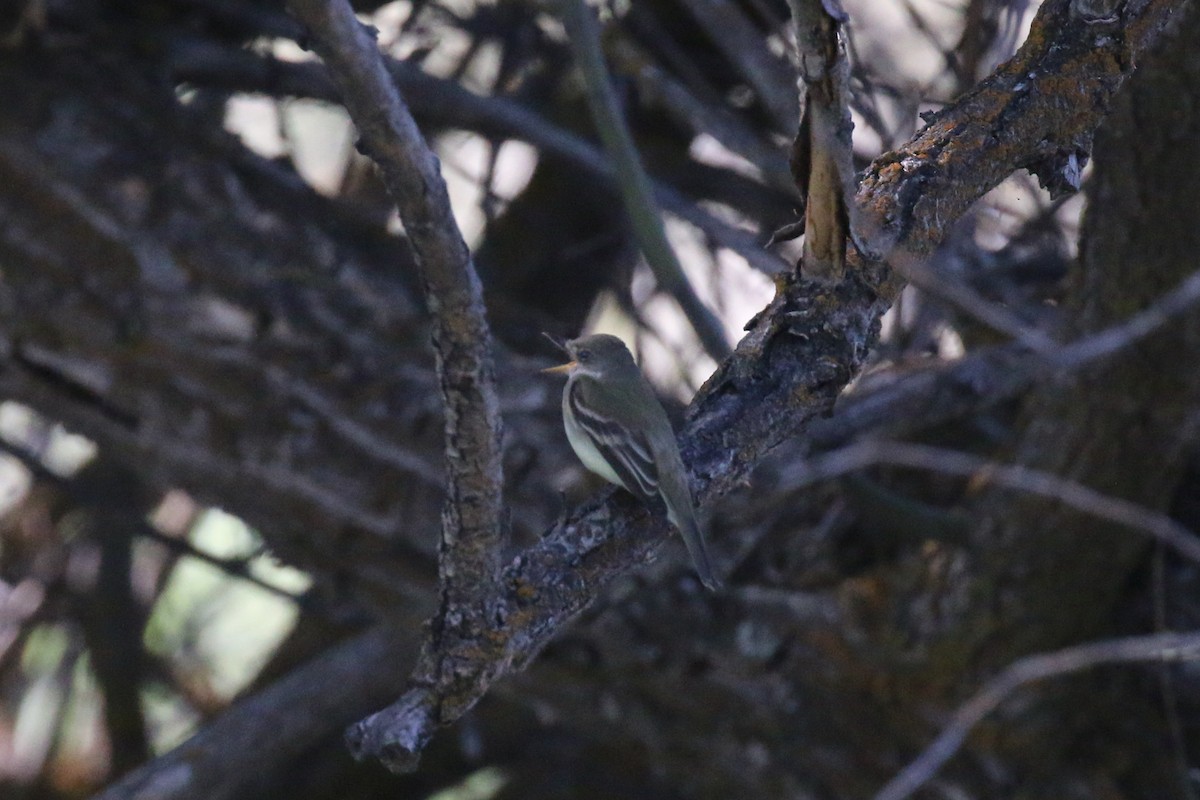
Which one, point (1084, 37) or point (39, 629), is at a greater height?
point (39, 629)

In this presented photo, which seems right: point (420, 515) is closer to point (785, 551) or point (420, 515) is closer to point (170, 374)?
point (170, 374)

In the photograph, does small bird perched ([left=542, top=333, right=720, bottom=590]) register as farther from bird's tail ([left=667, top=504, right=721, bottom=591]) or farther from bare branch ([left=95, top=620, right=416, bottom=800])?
bare branch ([left=95, top=620, right=416, bottom=800])

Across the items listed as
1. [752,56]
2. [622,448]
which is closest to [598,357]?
[622,448]

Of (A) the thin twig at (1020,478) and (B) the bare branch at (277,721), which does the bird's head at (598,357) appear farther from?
(B) the bare branch at (277,721)

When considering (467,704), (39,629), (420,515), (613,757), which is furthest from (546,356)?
(467,704)

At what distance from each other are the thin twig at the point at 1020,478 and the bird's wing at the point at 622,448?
479 mm

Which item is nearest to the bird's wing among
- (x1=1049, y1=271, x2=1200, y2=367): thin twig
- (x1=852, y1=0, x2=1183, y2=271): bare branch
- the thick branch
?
the thick branch

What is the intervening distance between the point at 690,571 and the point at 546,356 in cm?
99

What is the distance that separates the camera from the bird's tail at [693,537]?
2.19 metres

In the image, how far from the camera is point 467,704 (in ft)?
6.02

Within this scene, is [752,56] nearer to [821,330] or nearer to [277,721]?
[821,330]

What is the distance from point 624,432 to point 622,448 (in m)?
0.19

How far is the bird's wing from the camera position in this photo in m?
2.42

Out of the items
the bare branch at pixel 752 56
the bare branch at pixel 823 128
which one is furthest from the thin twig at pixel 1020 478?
the bare branch at pixel 752 56
